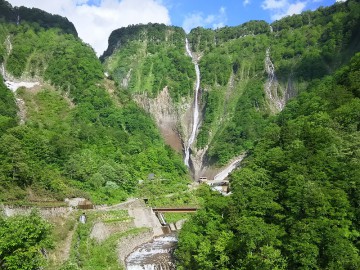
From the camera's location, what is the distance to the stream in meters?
45.8

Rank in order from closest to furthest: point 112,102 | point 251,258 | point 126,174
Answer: point 251,258 < point 126,174 < point 112,102

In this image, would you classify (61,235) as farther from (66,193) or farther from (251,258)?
(251,258)

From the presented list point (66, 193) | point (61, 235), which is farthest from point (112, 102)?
point (61, 235)

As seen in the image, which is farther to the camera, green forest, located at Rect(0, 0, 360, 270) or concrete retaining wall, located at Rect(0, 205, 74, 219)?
concrete retaining wall, located at Rect(0, 205, 74, 219)

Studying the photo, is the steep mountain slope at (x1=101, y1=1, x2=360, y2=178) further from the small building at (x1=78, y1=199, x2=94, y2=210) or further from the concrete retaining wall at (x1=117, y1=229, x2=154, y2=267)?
the small building at (x1=78, y1=199, x2=94, y2=210)

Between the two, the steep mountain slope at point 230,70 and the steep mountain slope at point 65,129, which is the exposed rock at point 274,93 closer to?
the steep mountain slope at point 230,70

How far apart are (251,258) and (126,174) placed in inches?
1828

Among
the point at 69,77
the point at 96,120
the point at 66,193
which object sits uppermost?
the point at 69,77

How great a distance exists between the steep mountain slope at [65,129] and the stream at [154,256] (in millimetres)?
14446

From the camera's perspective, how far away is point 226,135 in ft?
382

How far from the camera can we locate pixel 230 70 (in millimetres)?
146375

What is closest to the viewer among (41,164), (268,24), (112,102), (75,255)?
(75,255)

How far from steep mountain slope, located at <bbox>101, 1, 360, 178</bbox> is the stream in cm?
5494

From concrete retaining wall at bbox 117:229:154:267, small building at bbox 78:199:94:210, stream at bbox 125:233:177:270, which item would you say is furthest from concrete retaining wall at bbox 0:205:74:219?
stream at bbox 125:233:177:270
